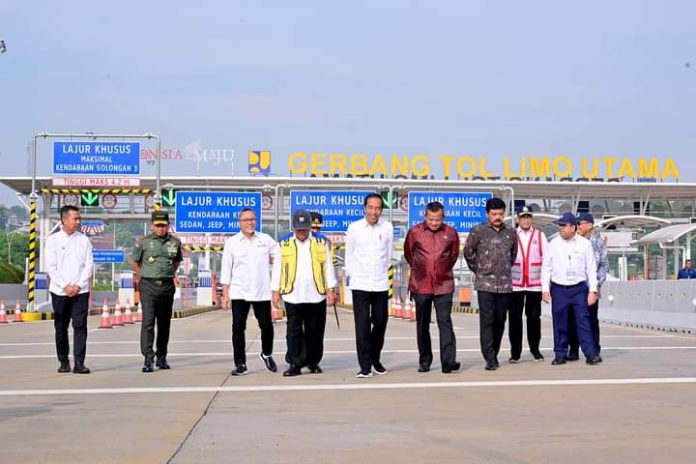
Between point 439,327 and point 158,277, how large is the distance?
3.14 meters

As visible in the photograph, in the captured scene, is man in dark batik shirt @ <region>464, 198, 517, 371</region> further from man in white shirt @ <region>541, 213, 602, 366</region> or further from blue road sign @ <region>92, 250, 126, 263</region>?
blue road sign @ <region>92, 250, 126, 263</region>

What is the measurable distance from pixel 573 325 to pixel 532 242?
3.49 feet

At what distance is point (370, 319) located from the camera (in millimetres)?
11812

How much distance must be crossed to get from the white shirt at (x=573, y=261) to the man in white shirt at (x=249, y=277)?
3.21 m

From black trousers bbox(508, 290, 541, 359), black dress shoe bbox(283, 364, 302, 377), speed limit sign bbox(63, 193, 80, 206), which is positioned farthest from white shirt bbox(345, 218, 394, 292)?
speed limit sign bbox(63, 193, 80, 206)

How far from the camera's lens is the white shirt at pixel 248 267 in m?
12.2

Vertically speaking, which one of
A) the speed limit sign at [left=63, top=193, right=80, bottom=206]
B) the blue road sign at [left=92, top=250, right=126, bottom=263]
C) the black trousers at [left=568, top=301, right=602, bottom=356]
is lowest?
the black trousers at [left=568, top=301, right=602, bottom=356]

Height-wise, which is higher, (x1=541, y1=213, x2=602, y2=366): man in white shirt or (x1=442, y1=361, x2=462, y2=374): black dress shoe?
(x1=541, y1=213, x2=602, y2=366): man in white shirt

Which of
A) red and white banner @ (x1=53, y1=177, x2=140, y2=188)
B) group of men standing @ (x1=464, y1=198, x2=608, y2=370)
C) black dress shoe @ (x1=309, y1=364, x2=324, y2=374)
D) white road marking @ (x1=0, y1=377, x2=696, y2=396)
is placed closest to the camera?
white road marking @ (x1=0, y1=377, x2=696, y2=396)

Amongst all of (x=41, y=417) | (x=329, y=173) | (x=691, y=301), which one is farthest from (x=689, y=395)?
(x=329, y=173)

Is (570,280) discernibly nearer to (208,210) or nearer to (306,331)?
(306,331)

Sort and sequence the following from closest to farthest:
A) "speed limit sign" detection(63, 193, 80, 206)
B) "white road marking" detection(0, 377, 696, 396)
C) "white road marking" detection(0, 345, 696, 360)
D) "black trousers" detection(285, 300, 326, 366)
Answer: "white road marking" detection(0, 377, 696, 396), "black trousers" detection(285, 300, 326, 366), "white road marking" detection(0, 345, 696, 360), "speed limit sign" detection(63, 193, 80, 206)

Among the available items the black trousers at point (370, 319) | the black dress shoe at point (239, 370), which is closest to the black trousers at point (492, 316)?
the black trousers at point (370, 319)

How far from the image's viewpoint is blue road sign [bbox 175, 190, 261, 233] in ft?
132
